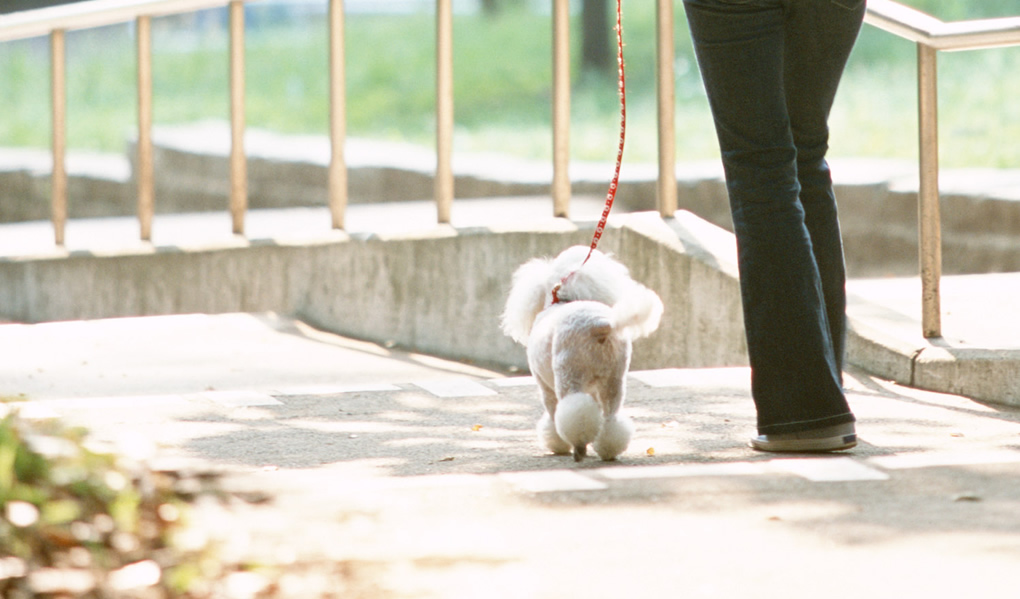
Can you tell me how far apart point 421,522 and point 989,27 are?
10.00 feet

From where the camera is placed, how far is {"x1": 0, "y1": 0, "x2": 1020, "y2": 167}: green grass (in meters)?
15.3

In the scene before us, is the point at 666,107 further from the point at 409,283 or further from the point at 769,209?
the point at 769,209

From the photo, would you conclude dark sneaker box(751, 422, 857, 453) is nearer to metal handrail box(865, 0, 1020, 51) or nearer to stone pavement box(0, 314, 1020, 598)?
stone pavement box(0, 314, 1020, 598)

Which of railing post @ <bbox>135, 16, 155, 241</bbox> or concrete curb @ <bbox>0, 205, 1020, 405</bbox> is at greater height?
railing post @ <bbox>135, 16, 155, 241</bbox>

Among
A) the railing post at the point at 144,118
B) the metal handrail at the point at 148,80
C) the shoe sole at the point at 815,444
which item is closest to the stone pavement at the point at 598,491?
the shoe sole at the point at 815,444

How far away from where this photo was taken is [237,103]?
7.43 meters

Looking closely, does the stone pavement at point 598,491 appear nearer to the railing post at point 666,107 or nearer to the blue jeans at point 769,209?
the blue jeans at point 769,209

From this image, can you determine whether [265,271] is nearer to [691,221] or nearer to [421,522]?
[691,221]

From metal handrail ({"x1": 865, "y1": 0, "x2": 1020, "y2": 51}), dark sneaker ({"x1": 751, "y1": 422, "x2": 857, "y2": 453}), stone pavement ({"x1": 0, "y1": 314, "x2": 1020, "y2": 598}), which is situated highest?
metal handrail ({"x1": 865, "y1": 0, "x2": 1020, "y2": 51})

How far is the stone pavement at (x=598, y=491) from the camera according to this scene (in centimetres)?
Answer: 254

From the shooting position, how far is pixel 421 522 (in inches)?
113

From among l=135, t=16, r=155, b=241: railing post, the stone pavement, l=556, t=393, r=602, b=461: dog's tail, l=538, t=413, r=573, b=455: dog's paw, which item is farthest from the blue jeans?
l=135, t=16, r=155, b=241: railing post

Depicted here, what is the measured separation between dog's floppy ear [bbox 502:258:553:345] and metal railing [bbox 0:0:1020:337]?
5.30 feet

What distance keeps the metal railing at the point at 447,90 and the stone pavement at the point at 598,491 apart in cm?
84
